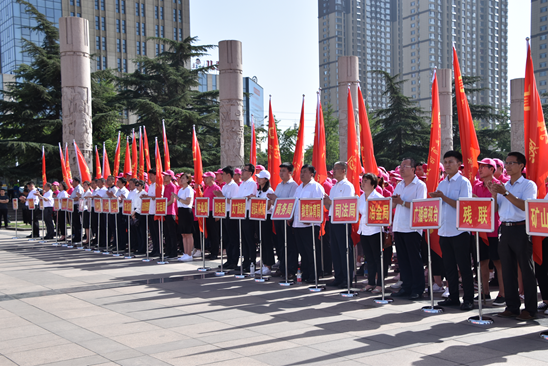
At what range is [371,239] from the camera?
7.73 m

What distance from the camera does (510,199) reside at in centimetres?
579

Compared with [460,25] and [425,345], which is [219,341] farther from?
[460,25]

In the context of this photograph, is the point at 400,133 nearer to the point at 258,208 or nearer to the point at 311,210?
the point at 258,208

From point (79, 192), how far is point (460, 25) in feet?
316

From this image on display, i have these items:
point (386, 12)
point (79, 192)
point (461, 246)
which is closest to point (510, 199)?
point (461, 246)

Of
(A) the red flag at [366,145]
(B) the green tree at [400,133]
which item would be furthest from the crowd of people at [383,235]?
(B) the green tree at [400,133]

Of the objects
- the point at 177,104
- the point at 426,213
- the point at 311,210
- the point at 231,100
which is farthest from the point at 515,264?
the point at 177,104

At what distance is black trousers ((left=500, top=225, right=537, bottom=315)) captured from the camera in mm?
5867

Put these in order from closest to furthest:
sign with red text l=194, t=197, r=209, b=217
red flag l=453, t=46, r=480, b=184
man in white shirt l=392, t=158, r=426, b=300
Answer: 1. red flag l=453, t=46, r=480, b=184
2. man in white shirt l=392, t=158, r=426, b=300
3. sign with red text l=194, t=197, r=209, b=217

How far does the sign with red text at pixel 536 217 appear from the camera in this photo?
536 cm

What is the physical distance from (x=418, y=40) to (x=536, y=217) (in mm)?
95210

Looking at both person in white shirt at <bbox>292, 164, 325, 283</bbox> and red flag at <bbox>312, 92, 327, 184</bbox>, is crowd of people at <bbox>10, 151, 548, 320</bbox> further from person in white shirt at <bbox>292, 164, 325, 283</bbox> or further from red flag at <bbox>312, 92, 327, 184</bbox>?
red flag at <bbox>312, 92, 327, 184</bbox>

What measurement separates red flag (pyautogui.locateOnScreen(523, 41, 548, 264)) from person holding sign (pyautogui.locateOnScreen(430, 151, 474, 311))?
74cm

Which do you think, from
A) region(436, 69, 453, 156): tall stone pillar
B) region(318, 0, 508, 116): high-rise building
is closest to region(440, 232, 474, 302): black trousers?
region(436, 69, 453, 156): tall stone pillar
